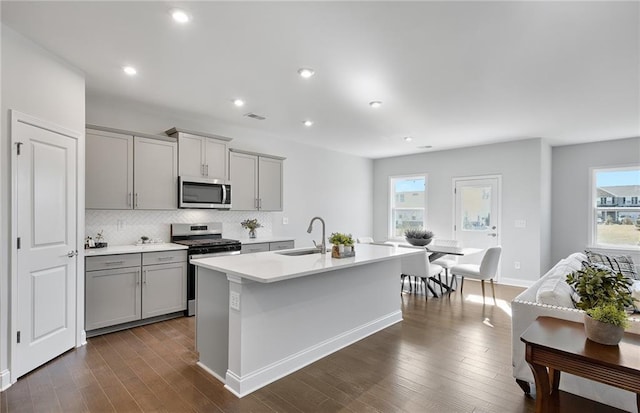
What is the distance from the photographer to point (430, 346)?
10.4ft

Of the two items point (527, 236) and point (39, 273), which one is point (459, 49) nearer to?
point (39, 273)

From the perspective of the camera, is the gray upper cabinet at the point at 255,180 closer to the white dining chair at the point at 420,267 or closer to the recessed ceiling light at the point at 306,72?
the recessed ceiling light at the point at 306,72

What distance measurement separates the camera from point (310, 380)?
252cm

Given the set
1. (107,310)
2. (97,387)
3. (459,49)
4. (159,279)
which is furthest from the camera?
(159,279)

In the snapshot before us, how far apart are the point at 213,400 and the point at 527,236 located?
18.6 feet

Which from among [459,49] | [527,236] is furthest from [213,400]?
[527,236]

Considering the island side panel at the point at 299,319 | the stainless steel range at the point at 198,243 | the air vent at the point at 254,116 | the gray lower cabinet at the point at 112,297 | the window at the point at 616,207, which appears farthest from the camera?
the window at the point at 616,207

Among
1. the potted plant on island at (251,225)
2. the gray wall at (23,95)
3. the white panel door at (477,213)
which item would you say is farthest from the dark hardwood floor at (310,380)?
the white panel door at (477,213)

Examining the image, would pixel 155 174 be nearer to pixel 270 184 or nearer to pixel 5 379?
pixel 270 184

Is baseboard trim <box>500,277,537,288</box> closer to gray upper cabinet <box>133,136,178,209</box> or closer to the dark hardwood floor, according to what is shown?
the dark hardwood floor

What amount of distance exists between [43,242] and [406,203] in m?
6.49

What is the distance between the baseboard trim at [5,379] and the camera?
2.35 metres

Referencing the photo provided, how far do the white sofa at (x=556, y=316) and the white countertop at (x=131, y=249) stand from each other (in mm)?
3489

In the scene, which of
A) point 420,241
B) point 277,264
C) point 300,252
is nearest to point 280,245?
point 300,252
